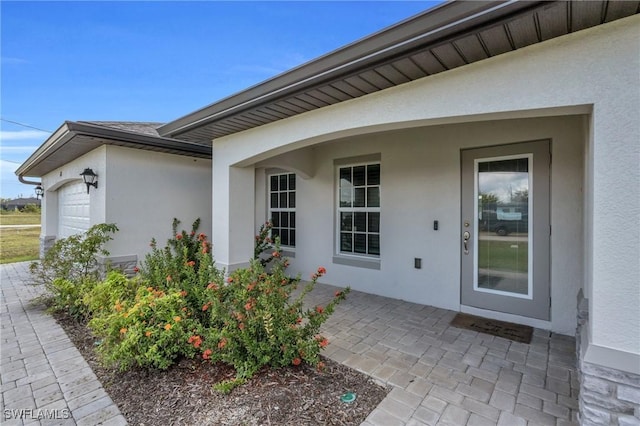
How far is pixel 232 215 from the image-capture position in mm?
4805

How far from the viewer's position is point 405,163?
5035 millimetres

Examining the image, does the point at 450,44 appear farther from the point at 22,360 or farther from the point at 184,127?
the point at 22,360

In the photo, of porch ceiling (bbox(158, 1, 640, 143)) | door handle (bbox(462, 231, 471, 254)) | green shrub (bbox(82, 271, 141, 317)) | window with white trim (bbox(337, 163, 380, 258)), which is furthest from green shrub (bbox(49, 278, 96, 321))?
door handle (bbox(462, 231, 471, 254))

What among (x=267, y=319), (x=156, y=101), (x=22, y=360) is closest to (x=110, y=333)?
(x=22, y=360)

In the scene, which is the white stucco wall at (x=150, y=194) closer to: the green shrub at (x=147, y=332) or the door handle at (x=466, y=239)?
the green shrub at (x=147, y=332)

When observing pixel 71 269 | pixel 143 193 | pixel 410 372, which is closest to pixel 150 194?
pixel 143 193

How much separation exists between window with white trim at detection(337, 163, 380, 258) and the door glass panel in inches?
71.3

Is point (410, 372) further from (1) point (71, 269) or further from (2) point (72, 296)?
(1) point (71, 269)

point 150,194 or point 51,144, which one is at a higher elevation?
point 51,144

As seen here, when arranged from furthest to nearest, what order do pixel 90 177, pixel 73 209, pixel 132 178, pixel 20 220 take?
pixel 20 220 → pixel 73 209 → pixel 132 178 → pixel 90 177

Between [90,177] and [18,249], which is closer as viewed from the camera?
[90,177]

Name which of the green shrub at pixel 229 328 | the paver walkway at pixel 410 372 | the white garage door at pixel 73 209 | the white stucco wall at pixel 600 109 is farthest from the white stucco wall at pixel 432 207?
the white garage door at pixel 73 209

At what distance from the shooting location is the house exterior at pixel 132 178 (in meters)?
5.23

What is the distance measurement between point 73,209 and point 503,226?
9.73 meters
